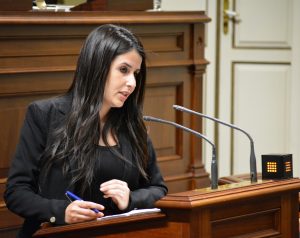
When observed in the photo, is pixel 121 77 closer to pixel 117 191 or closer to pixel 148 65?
pixel 117 191

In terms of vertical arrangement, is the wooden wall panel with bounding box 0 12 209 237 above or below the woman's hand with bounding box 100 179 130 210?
above

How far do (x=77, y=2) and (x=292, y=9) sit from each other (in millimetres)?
2300

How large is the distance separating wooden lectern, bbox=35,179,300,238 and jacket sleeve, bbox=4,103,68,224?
0.33 meters

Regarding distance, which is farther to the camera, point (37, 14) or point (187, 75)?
point (187, 75)

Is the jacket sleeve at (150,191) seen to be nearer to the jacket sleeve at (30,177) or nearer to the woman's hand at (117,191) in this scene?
the woman's hand at (117,191)

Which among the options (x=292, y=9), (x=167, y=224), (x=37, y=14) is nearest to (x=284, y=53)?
(x=292, y=9)

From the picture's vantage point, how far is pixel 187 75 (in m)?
4.18

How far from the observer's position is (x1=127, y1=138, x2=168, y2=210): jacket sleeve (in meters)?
2.66

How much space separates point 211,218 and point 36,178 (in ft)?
2.47

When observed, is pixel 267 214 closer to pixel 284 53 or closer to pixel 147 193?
pixel 147 193

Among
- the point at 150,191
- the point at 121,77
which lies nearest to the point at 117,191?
the point at 150,191

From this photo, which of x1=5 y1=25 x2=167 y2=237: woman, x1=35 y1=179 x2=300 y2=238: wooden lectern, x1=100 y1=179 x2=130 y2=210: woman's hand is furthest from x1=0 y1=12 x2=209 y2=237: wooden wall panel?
x1=35 y1=179 x2=300 y2=238: wooden lectern

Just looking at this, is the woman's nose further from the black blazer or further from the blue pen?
the blue pen

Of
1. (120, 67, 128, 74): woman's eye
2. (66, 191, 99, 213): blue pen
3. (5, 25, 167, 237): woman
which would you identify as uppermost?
(120, 67, 128, 74): woman's eye
